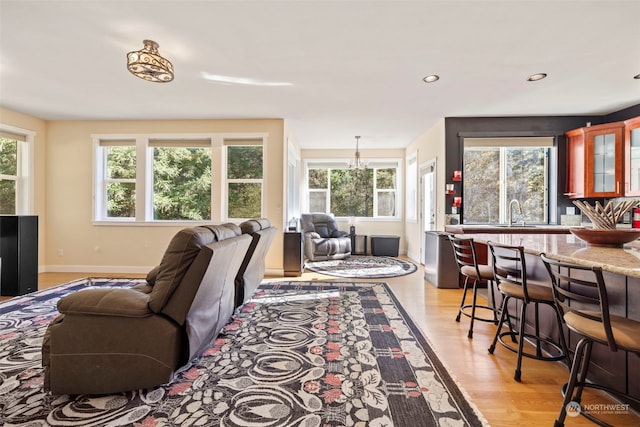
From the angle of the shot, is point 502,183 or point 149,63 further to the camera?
point 502,183

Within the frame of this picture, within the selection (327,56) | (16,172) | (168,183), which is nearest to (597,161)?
(327,56)

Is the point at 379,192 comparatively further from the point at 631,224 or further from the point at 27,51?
the point at 27,51

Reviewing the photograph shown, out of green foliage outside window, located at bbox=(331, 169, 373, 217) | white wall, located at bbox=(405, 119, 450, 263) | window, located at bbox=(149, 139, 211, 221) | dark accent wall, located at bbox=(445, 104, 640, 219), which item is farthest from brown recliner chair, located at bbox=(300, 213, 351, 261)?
dark accent wall, located at bbox=(445, 104, 640, 219)

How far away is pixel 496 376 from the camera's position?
6.29ft

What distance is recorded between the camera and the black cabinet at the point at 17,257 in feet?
11.6

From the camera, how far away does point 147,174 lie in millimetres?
5039

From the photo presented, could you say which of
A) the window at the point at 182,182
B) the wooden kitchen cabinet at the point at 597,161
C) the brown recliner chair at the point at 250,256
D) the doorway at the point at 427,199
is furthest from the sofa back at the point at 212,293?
the wooden kitchen cabinet at the point at 597,161

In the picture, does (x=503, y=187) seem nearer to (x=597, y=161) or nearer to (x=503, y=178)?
(x=503, y=178)

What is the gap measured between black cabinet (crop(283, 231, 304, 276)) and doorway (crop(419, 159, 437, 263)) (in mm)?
2508

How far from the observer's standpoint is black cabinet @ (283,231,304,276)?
4750 millimetres

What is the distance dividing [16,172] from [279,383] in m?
5.78

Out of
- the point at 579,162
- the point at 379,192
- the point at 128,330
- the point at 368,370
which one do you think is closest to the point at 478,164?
the point at 579,162

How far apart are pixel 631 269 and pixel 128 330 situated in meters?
2.47

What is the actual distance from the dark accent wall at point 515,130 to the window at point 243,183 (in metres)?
3.21
